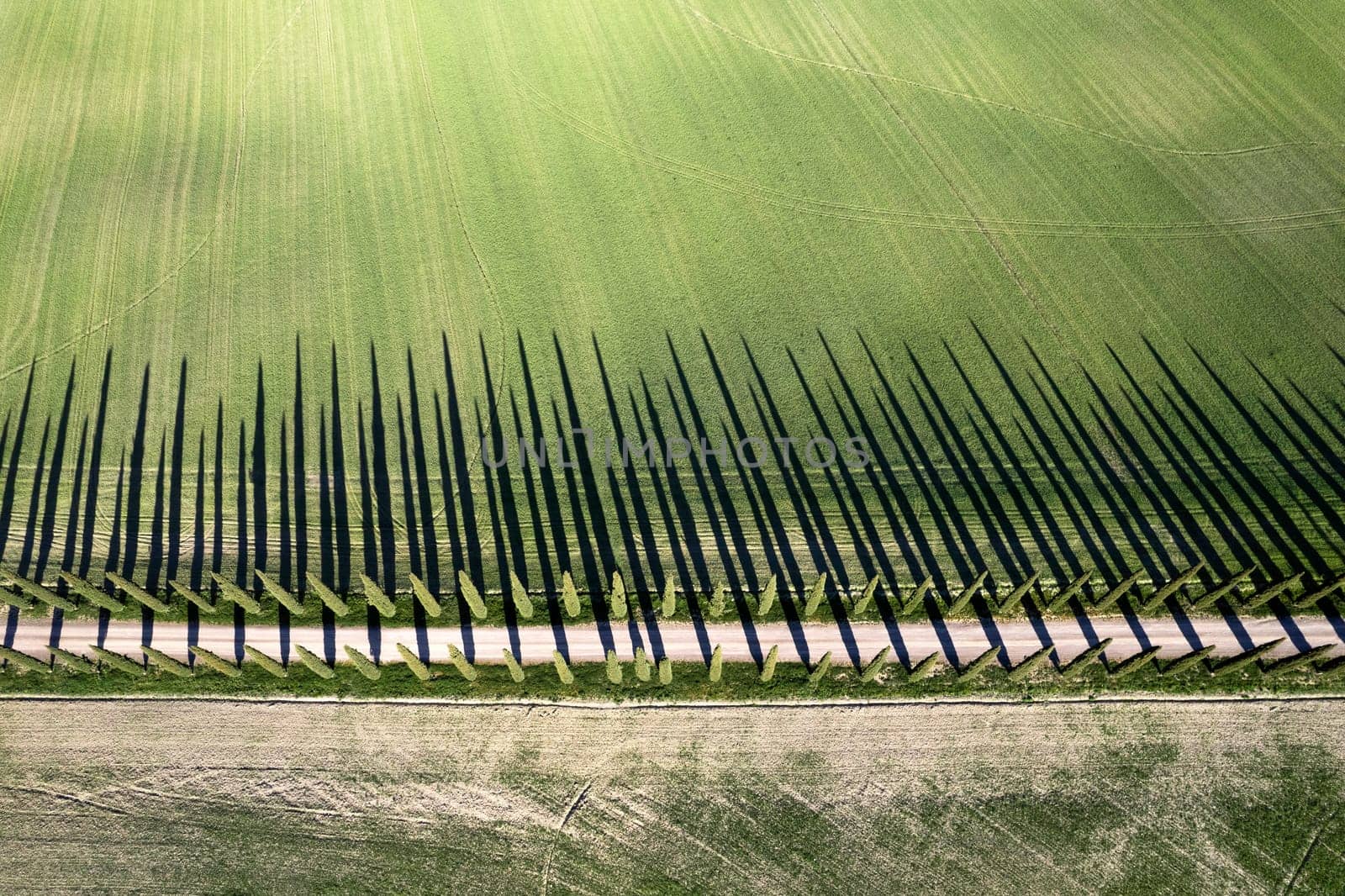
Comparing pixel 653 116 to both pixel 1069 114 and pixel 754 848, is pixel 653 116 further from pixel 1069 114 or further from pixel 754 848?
pixel 754 848

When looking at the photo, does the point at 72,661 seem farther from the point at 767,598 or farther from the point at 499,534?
the point at 767,598

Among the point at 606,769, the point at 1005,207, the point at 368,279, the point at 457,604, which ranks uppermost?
the point at 1005,207

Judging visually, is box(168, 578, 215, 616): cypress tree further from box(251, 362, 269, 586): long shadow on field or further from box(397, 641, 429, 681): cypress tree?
box(397, 641, 429, 681): cypress tree

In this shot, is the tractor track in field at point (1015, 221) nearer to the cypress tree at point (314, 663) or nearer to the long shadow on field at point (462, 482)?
the long shadow on field at point (462, 482)

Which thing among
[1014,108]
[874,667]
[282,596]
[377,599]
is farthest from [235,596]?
[1014,108]

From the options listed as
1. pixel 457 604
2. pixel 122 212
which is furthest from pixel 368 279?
pixel 457 604
